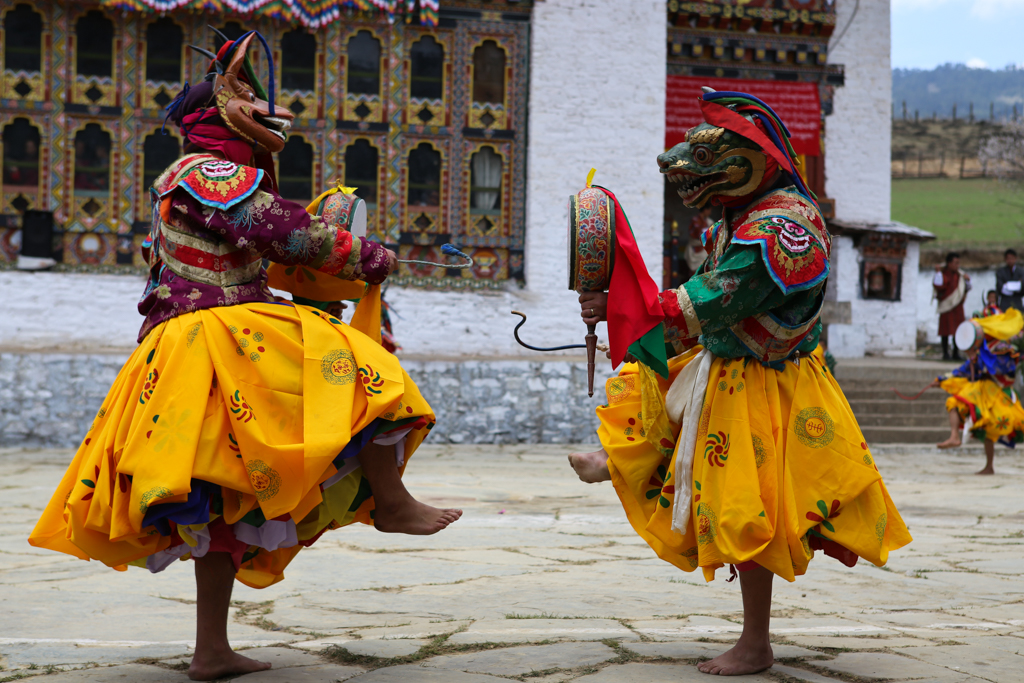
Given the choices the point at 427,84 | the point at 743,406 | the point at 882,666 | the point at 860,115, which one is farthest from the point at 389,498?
the point at 860,115

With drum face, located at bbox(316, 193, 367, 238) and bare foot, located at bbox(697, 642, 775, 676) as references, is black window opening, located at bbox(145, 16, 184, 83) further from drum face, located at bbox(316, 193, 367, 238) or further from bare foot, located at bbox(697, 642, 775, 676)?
bare foot, located at bbox(697, 642, 775, 676)

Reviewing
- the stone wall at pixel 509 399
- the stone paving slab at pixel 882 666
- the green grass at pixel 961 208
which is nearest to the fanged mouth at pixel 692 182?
the stone paving slab at pixel 882 666

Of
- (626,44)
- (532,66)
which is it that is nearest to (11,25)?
(532,66)

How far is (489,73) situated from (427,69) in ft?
2.38

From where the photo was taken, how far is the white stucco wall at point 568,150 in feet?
36.6

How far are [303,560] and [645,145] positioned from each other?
813 centimetres

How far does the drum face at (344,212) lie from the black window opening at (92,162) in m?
8.80

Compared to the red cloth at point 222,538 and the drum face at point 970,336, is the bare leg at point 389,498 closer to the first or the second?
the red cloth at point 222,538

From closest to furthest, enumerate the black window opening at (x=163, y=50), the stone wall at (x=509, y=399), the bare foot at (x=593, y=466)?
the bare foot at (x=593, y=466) < the stone wall at (x=509, y=399) < the black window opening at (x=163, y=50)

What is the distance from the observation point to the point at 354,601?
3.65 metres

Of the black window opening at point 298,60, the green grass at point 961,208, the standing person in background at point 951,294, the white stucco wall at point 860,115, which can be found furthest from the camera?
the green grass at point 961,208

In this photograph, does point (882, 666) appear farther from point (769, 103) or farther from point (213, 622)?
point (769, 103)

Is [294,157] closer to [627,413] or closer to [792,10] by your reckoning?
[792,10]

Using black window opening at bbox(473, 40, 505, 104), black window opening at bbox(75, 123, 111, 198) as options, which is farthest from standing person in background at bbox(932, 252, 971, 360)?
black window opening at bbox(75, 123, 111, 198)
